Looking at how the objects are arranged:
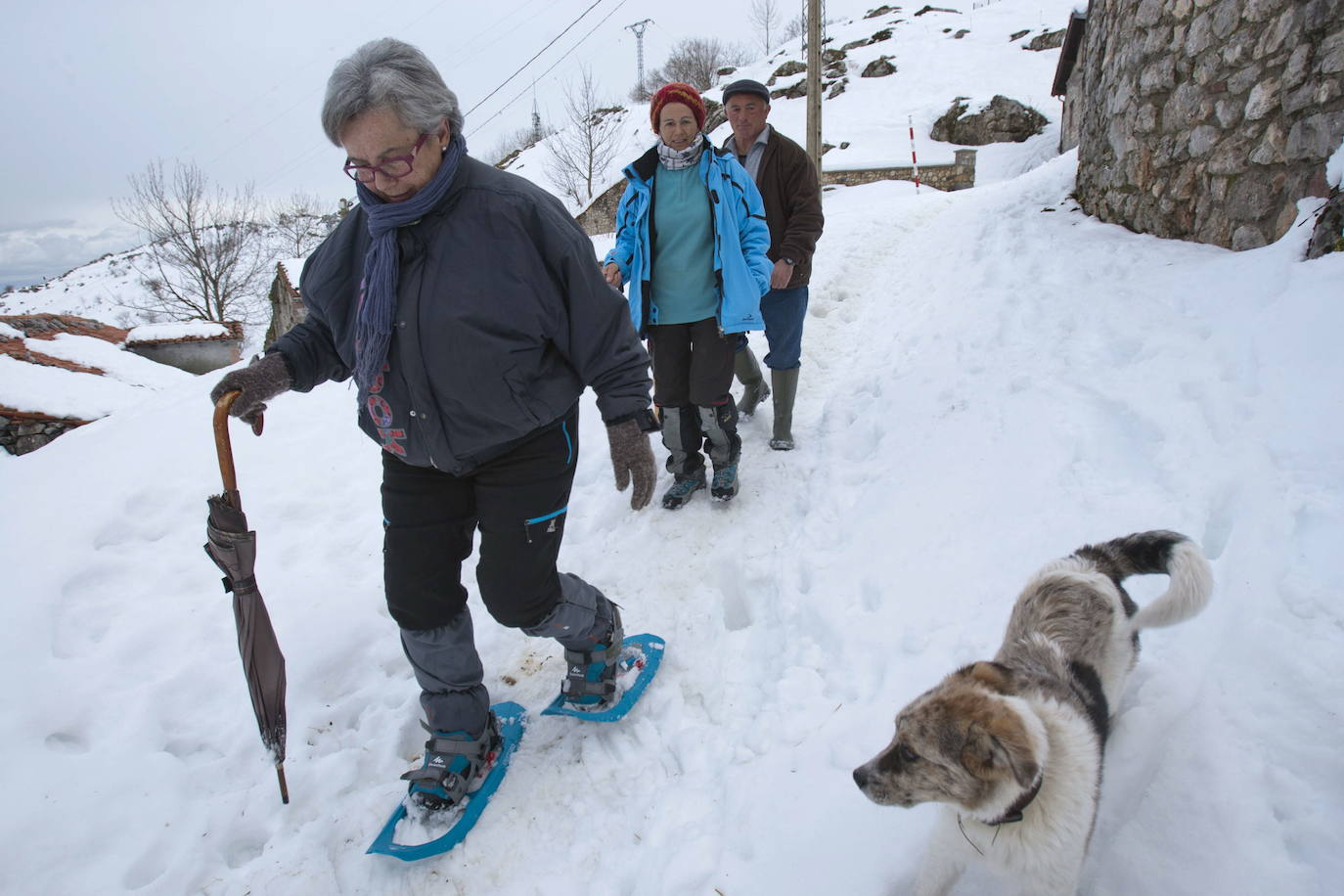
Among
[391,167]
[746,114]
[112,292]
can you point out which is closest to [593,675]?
[391,167]

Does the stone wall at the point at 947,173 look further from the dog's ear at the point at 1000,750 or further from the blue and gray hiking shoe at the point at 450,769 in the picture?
the dog's ear at the point at 1000,750

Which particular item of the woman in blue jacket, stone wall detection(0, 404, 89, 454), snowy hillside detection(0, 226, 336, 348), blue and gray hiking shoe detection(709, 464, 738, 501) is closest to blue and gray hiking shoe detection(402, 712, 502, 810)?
blue and gray hiking shoe detection(709, 464, 738, 501)

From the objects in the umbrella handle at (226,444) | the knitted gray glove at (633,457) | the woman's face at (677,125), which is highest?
the woman's face at (677,125)

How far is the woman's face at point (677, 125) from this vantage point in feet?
10.2

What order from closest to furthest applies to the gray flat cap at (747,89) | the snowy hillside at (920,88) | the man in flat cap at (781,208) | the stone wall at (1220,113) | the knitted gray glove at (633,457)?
the knitted gray glove at (633,457)
the stone wall at (1220,113)
the gray flat cap at (747,89)
the man in flat cap at (781,208)
the snowy hillside at (920,88)

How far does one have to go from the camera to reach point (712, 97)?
107 feet

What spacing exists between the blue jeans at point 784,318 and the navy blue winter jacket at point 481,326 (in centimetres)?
213

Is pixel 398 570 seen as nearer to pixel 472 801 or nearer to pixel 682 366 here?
pixel 472 801

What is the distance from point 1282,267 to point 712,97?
34350mm

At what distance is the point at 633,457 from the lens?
7.12 feet

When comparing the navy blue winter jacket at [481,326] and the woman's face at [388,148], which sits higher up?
the woman's face at [388,148]

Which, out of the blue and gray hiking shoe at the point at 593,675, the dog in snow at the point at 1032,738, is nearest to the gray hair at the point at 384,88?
the blue and gray hiking shoe at the point at 593,675

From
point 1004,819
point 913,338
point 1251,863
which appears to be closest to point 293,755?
point 1004,819

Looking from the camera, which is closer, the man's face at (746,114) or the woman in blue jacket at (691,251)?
the woman in blue jacket at (691,251)
